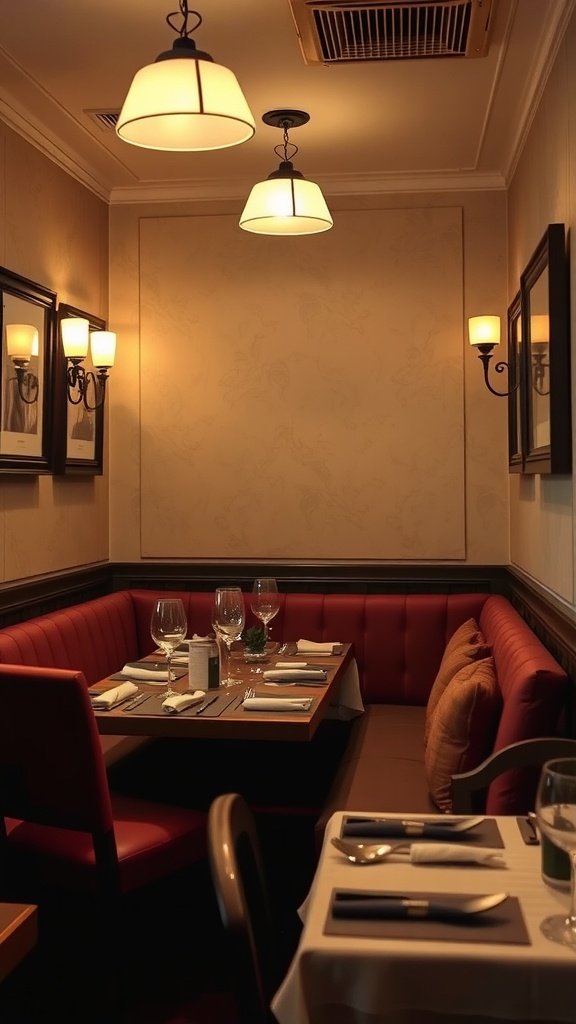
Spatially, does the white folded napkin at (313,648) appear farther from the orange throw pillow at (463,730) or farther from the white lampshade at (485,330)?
the white lampshade at (485,330)

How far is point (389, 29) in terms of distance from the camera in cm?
306

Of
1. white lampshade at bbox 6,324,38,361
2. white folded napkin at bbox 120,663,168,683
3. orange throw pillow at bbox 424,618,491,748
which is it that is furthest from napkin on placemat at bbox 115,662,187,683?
white lampshade at bbox 6,324,38,361

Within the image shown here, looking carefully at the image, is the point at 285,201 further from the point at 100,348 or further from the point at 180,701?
the point at 180,701

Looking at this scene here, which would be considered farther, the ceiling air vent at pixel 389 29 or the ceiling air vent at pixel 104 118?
the ceiling air vent at pixel 104 118

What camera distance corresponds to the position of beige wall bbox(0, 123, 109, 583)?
371cm

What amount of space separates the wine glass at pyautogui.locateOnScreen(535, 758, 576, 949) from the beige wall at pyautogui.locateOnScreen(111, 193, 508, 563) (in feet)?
10.3

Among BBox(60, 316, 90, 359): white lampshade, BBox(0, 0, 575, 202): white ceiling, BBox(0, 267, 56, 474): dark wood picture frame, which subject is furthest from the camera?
BBox(60, 316, 90, 359): white lampshade

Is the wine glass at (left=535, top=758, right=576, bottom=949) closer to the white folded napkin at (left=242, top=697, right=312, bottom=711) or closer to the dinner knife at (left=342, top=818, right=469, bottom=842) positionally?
the dinner knife at (left=342, top=818, right=469, bottom=842)

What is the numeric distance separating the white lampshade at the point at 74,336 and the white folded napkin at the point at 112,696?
157 cm

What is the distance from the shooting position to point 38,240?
396 centimetres

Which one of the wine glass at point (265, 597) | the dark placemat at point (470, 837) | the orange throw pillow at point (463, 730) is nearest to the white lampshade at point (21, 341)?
the wine glass at point (265, 597)

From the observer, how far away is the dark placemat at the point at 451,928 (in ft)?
4.74

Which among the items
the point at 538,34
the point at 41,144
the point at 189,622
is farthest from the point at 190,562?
the point at 538,34

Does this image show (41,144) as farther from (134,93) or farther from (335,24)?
(134,93)
